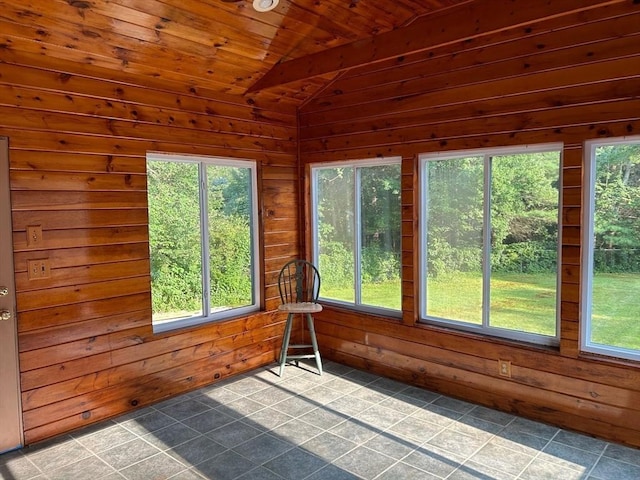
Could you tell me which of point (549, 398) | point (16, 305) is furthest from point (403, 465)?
point (16, 305)

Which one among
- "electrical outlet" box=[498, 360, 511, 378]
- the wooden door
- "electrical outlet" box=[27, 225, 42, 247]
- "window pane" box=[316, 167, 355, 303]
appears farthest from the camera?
"window pane" box=[316, 167, 355, 303]

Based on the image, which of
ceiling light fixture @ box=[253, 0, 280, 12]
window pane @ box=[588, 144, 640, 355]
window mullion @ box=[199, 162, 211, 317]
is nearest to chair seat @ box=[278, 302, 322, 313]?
window mullion @ box=[199, 162, 211, 317]

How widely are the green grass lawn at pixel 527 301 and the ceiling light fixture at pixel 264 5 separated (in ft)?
7.58

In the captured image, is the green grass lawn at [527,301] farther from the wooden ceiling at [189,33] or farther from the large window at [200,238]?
the wooden ceiling at [189,33]

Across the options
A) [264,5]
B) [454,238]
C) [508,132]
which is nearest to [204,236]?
[264,5]

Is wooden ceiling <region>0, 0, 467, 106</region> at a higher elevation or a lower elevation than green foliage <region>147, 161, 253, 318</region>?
higher

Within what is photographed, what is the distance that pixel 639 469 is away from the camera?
2646mm

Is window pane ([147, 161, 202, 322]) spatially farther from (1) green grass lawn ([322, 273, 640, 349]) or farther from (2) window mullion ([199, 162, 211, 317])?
(1) green grass lawn ([322, 273, 640, 349])

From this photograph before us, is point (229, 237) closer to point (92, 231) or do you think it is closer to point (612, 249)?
point (92, 231)

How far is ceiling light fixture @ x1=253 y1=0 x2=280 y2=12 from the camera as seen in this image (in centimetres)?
292

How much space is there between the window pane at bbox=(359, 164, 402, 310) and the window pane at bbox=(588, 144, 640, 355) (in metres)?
1.49

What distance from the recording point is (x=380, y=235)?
4.21 metres

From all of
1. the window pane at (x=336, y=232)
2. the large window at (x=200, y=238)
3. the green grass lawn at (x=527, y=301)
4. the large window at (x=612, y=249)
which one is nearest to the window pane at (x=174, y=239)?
the large window at (x=200, y=238)

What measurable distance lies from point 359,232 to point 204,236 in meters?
1.37
